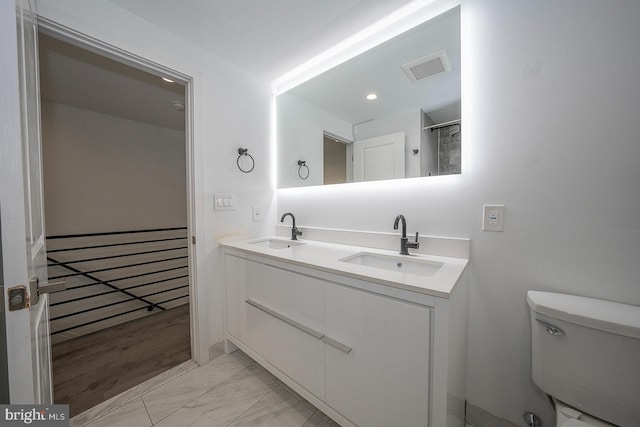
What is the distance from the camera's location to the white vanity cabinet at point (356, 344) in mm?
826

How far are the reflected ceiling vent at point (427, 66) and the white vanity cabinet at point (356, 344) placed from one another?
4.14 feet

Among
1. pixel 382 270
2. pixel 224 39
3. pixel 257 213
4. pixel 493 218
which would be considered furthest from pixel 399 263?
pixel 224 39

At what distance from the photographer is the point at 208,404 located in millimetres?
1337

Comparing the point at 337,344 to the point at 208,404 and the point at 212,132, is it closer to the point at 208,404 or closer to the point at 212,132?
the point at 208,404

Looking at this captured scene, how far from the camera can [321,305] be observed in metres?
1.13

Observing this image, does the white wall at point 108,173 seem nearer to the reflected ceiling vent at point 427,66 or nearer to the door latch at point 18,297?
the door latch at point 18,297

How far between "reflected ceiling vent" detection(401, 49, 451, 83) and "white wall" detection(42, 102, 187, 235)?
303 centimetres

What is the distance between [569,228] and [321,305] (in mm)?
1152

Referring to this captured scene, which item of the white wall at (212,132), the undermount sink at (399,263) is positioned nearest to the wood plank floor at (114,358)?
the white wall at (212,132)

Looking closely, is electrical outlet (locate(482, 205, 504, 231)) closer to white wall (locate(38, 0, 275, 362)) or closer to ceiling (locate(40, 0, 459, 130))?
ceiling (locate(40, 0, 459, 130))

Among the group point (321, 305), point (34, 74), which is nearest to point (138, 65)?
point (34, 74)

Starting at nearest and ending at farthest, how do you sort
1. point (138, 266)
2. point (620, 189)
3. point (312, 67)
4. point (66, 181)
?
point (620, 189) < point (312, 67) < point (66, 181) < point (138, 266)

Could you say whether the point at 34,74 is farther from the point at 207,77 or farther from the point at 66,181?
the point at 66,181

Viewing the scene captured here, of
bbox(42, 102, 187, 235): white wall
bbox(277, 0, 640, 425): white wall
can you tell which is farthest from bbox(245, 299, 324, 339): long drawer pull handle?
bbox(42, 102, 187, 235): white wall
